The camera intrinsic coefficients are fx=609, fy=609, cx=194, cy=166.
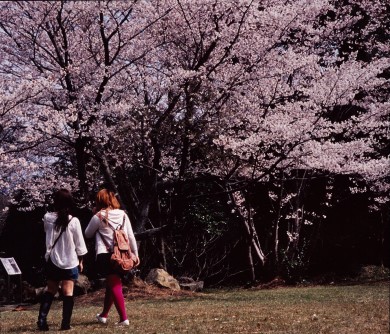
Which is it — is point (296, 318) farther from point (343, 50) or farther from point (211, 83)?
point (343, 50)

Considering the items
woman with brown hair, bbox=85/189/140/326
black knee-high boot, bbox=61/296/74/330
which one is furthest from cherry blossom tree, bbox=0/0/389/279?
black knee-high boot, bbox=61/296/74/330

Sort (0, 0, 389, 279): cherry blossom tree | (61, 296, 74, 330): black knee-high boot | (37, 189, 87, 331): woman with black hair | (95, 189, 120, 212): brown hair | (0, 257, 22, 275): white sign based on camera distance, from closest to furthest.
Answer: (61, 296, 74, 330): black knee-high boot
(37, 189, 87, 331): woman with black hair
(95, 189, 120, 212): brown hair
(0, 0, 389, 279): cherry blossom tree
(0, 257, 22, 275): white sign

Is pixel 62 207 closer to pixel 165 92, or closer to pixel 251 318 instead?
pixel 251 318

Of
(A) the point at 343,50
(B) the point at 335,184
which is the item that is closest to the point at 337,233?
(B) the point at 335,184

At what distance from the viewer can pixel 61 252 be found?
6.64 metres

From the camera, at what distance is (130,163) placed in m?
13.9

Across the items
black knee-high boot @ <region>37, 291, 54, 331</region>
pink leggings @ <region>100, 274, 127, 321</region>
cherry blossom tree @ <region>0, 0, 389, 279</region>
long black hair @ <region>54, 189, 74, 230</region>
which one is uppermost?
cherry blossom tree @ <region>0, 0, 389, 279</region>

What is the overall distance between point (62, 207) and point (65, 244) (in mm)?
407

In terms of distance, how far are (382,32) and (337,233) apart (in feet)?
20.2

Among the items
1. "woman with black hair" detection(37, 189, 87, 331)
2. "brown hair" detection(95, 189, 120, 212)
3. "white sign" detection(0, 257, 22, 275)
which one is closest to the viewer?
"woman with black hair" detection(37, 189, 87, 331)

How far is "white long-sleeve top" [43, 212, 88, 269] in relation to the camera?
6629 mm

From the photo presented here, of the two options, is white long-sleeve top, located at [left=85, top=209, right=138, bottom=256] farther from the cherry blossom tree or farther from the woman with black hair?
the cherry blossom tree

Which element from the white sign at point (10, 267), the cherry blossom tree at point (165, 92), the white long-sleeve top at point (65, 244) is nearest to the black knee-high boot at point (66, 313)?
the white long-sleeve top at point (65, 244)

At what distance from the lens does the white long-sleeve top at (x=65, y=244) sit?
6.63m
